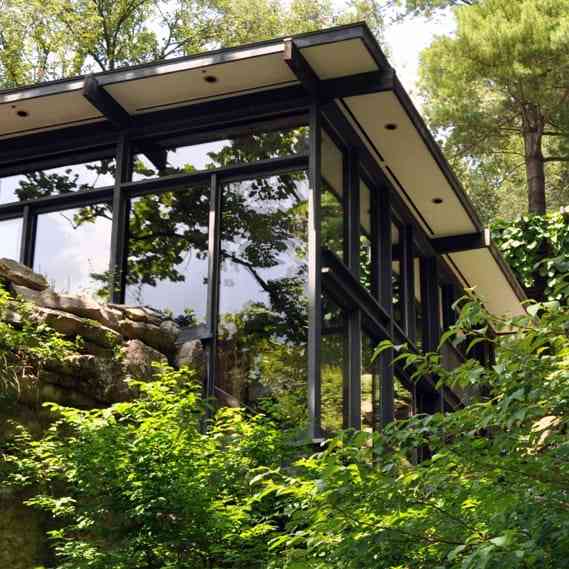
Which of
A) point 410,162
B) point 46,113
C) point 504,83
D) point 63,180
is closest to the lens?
point 46,113

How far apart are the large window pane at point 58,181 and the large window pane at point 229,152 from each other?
1.32 feet

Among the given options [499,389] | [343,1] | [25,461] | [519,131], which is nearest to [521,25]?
[519,131]

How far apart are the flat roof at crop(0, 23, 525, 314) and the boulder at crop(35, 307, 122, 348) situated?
251 centimetres

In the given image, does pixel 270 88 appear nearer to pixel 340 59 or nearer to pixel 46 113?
pixel 340 59

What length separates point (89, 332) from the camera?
9383 millimetres

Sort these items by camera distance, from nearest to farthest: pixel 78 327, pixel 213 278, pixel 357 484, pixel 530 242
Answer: pixel 357 484 → pixel 78 327 → pixel 213 278 → pixel 530 242

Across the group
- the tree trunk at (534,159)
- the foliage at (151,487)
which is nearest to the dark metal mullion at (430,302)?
the foliage at (151,487)

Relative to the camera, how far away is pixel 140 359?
31.3 ft

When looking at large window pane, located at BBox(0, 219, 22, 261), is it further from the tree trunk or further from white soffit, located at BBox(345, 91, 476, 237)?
the tree trunk

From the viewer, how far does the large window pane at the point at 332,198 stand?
34.2ft

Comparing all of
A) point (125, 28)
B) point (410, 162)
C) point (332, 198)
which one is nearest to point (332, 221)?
point (332, 198)

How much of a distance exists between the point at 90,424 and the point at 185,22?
18225 millimetres

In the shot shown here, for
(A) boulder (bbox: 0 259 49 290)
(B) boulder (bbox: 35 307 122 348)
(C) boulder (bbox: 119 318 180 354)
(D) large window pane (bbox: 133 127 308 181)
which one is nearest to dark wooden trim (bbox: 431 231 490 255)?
(D) large window pane (bbox: 133 127 308 181)

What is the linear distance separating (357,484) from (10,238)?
6865 mm
